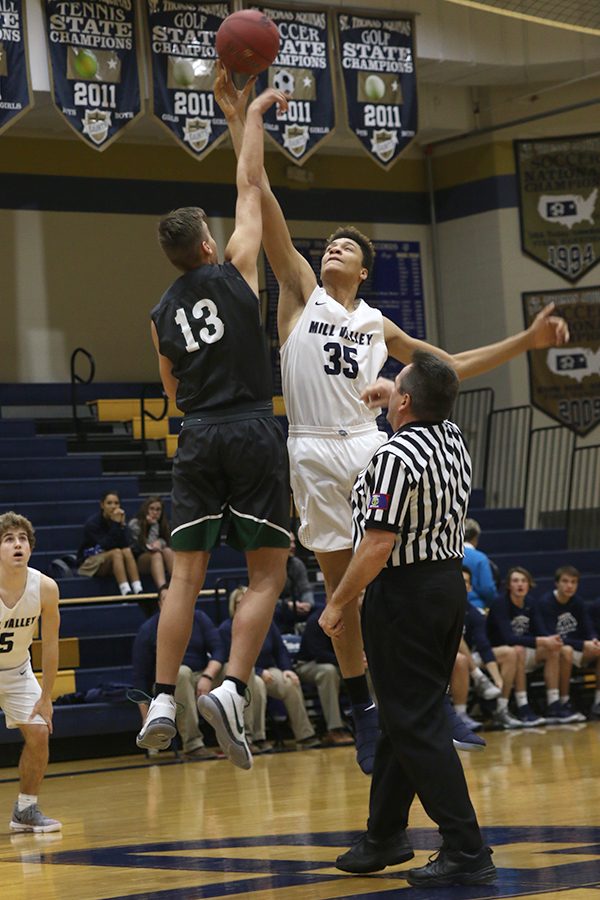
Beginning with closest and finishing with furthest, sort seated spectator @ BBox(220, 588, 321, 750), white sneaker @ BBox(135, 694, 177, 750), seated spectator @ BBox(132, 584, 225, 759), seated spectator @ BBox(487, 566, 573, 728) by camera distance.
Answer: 1. white sneaker @ BBox(135, 694, 177, 750)
2. seated spectator @ BBox(132, 584, 225, 759)
3. seated spectator @ BBox(220, 588, 321, 750)
4. seated spectator @ BBox(487, 566, 573, 728)

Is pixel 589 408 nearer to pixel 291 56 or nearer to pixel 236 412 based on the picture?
pixel 291 56

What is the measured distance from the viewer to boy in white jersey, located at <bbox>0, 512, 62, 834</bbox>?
8192 millimetres

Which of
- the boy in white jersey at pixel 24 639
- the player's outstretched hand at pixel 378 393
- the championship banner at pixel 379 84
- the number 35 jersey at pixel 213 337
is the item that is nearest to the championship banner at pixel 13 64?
the championship banner at pixel 379 84

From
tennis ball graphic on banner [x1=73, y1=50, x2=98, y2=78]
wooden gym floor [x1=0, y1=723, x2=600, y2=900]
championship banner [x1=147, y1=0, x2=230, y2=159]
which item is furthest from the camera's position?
championship banner [x1=147, y1=0, x2=230, y2=159]

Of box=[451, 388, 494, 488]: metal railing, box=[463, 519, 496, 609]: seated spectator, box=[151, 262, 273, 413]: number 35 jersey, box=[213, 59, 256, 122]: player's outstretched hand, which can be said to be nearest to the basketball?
box=[213, 59, 256, 122]: player's outstretched hand

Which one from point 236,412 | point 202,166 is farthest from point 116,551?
point 236,412

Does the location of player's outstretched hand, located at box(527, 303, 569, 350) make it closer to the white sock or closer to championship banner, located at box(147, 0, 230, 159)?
the white sock

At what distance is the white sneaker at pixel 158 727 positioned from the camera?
17.1ft

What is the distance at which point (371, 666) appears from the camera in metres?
Answer: 5.23

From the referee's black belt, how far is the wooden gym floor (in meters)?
1.69

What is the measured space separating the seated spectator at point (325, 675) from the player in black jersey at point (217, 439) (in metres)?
6.52

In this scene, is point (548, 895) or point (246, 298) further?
point (246, 298)

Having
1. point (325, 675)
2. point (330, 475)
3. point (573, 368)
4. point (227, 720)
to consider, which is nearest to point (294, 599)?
point (325, 675)

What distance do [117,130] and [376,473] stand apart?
9.05 meters
